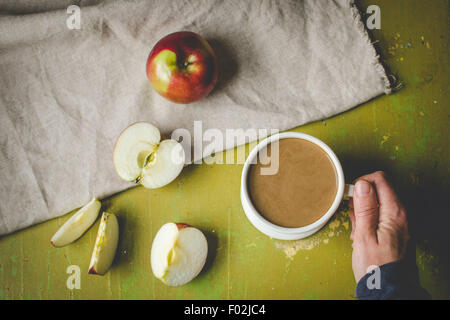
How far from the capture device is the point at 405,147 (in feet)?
3.01

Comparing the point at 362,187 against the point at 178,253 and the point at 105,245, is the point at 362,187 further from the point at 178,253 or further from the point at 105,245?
the point at 105,245

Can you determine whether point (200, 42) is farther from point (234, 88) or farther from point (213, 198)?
point (213, 198)

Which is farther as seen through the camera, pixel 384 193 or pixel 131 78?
pixel 131 78

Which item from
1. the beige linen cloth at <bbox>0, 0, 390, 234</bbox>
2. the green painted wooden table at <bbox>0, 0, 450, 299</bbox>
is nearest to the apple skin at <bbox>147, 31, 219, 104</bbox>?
the beige linen cloth at <bbox>0, 0, 390, 234</bbox>

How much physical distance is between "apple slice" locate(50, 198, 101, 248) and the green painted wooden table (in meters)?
0.03

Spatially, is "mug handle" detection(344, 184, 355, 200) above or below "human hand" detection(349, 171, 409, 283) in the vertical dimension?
above

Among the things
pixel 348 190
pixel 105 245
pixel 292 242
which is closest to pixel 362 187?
pixel 348 190

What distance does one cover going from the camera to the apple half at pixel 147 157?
2.76 feet

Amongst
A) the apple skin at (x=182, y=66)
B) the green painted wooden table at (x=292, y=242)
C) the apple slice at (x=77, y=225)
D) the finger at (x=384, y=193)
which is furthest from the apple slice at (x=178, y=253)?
the finger at (x=384, y=193)

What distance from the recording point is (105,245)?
85 cm

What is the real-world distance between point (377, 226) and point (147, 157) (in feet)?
1.86

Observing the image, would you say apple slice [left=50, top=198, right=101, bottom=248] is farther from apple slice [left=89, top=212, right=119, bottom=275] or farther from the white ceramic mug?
the white ceramic mug

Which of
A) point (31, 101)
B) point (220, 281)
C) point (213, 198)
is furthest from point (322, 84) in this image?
point (31, 101)

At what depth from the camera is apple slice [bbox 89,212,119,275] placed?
834 mm
